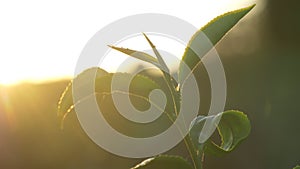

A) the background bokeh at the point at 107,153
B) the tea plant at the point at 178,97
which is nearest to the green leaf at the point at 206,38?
the tea plant at the point at 178,97

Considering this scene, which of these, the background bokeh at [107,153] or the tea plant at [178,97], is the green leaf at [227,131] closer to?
the tea plant at [178,97]

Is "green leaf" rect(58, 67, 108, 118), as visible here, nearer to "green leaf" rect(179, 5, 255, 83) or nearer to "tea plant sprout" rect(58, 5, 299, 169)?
"tea plant sprout" rect(58, 5, 299, 169)

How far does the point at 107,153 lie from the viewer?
5.91m

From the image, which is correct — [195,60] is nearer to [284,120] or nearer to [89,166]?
[89,166]

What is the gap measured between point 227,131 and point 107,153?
205 inches

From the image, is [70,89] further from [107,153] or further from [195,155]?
[107,153]

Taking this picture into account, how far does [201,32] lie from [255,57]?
22.6 ft

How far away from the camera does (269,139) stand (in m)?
5.90

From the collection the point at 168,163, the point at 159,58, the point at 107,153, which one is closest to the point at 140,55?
the point at 159,58

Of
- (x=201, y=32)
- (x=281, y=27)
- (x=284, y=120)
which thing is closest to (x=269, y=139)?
(x=284, y=120)

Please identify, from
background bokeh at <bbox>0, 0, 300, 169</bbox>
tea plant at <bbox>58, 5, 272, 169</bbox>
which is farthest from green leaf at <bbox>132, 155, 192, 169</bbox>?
background bokeh at <bbox>0, 0, 300, 169</bbox>

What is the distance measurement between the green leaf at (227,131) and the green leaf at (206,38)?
0.07m

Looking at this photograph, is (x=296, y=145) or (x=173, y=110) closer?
(x=173, y=110)

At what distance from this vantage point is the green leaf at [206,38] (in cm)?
75
